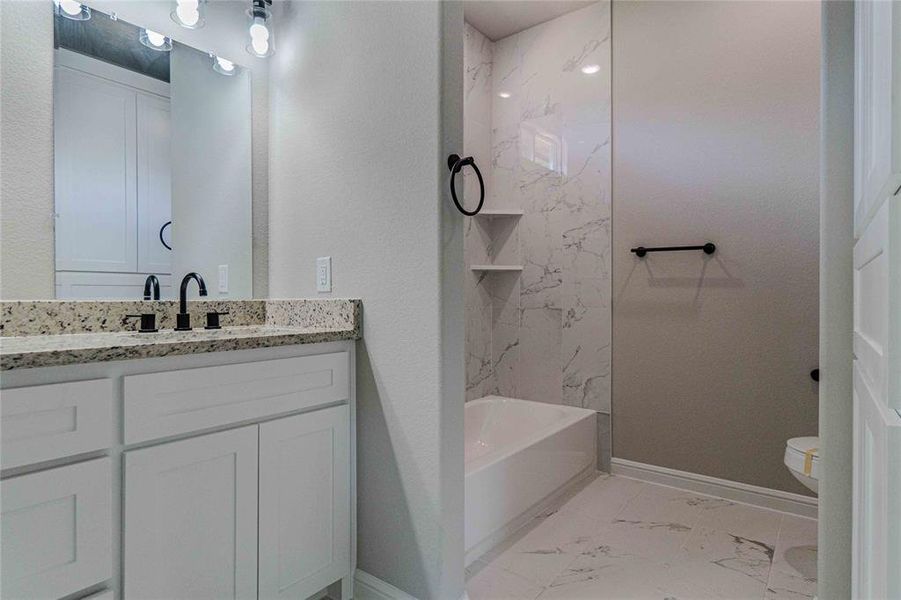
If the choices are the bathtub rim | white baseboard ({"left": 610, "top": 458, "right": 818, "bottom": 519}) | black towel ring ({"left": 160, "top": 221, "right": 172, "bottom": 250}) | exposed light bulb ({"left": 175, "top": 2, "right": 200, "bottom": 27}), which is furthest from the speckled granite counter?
white baseboard ({"left": 610, "top": 458, "right": 818, "bottom": 519})

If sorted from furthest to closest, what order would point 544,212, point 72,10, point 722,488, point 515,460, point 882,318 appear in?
point 544,212
point 722,488
point 515,460
point 72,10
point 882,318

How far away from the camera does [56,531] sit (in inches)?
39.5

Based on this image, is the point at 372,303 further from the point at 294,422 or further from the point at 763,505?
the point at 763,505

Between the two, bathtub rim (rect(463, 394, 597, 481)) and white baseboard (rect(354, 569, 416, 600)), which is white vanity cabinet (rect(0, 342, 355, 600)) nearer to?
white baseboard (rect(354, 569, 416, 600))

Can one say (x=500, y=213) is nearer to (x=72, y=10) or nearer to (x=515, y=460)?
(x=515, y=460)

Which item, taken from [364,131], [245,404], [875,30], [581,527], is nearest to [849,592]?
[581,527]

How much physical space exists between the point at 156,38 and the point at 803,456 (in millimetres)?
2820

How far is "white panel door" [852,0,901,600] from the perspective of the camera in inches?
19.1

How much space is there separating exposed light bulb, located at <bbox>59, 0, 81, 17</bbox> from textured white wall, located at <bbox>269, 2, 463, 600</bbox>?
2.37ft

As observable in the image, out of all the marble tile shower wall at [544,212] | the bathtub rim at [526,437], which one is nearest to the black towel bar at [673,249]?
the marble tile shower wall at [544,212]

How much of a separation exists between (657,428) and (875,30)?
228cm

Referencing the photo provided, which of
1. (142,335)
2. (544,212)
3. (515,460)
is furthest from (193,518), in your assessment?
(544,212)

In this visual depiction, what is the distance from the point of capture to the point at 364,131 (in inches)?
64.7

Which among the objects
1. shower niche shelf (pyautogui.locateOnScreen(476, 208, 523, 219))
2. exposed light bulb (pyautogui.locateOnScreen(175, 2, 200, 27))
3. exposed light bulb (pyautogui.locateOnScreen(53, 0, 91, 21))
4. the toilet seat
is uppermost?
exposed light bulb (pyautogui.locateOnScreen(175, 2, 200, 27))
